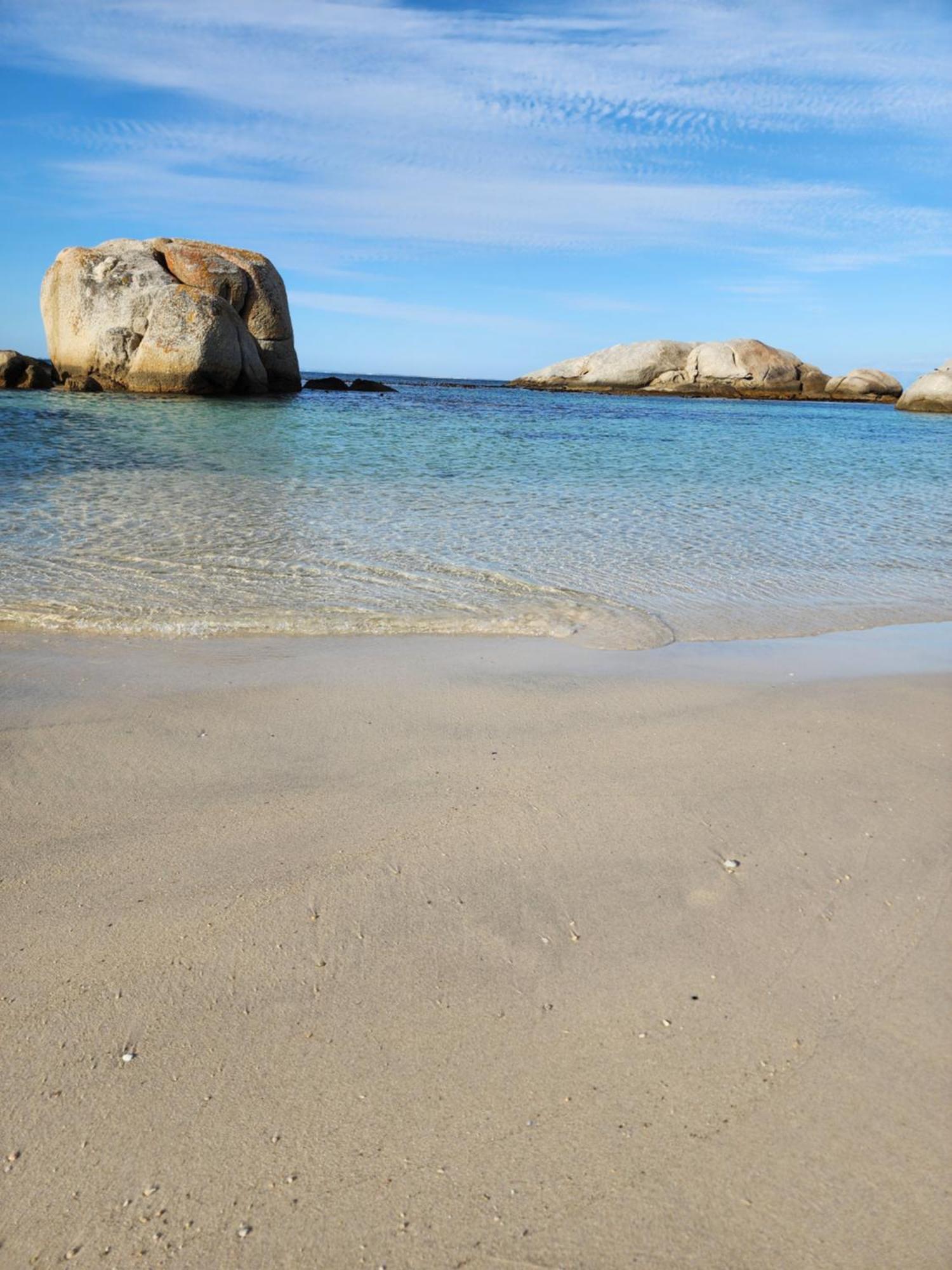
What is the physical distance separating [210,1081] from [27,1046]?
0.40 m

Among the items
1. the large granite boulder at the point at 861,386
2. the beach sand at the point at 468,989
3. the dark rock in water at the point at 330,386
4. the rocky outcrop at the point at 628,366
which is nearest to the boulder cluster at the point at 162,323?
the dark rock in water at the point at 330,386

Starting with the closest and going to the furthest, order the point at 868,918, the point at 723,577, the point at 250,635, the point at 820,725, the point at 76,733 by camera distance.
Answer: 1. the point at 868,918
2. the point at 76,733
3. the point at 820,725
4. the point at 250,635
5. the point at 723,577

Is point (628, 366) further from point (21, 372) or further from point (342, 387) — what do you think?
point (21, 372)

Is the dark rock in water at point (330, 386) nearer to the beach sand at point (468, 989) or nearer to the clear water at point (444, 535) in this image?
the clear water at point (444, 535)

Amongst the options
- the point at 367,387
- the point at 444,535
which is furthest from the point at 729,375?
the point at 444,535

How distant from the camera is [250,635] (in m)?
5.02

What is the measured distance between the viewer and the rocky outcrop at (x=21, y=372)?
26.1m

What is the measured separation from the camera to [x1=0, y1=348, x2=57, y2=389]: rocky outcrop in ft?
85.7

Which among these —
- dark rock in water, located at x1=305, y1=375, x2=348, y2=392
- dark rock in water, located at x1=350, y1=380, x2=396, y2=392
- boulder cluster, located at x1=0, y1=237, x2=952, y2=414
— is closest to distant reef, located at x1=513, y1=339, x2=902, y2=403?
dark rock in water, located at x1=350, y1=380, x2=396, y2=392

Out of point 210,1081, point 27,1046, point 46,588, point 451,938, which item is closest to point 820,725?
point 451,938

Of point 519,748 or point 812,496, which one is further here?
point 812,496

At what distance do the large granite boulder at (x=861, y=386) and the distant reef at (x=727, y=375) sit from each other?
0.04 meters

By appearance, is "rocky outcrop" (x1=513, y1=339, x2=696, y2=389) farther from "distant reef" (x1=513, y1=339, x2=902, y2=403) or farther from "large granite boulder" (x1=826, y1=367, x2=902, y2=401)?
"large granite boulder" (x1=826, y1=367, x2=902, y2=401)

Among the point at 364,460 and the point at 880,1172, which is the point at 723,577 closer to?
the point at 880,1172
